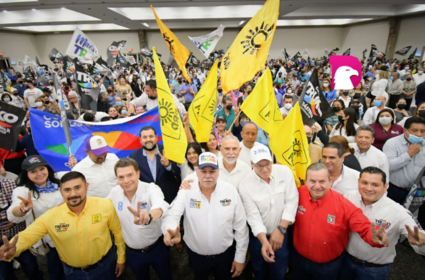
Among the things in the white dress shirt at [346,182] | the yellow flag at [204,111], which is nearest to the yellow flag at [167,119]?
the yellow flag at [204,111]

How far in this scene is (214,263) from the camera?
2551mm

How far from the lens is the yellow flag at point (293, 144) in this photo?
2.92 metres

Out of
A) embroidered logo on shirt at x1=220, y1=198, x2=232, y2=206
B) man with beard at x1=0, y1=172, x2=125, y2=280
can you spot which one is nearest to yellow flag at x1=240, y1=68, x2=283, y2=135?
embroidered logo on shirt at x1=220, y1=198, x2=232, y2=206

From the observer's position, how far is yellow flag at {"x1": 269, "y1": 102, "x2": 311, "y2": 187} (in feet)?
9.58

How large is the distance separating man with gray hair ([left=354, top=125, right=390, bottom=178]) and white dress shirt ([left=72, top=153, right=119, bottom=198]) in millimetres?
3587

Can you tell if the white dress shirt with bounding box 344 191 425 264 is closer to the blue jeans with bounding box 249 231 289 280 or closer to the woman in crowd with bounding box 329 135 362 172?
the blue jeans with bounding box 249 231 289 280

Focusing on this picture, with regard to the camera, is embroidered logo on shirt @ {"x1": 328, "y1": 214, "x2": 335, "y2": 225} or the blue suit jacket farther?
the blue suit jacket

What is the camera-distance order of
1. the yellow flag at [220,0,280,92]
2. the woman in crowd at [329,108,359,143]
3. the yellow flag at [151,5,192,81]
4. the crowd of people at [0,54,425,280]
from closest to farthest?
the crowd of people at [0,54,425,280]
the yellow flag at [220,0,280,92]
the woman in crowd at [329,108,359,143]
the yellow flag at [151,5,192,81]

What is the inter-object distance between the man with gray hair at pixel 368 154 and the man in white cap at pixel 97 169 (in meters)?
3.59

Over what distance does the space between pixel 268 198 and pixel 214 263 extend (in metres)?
0.95

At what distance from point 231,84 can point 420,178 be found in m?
3.13

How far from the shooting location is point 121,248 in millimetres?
2639

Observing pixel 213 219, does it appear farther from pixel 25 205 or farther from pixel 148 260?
pixel 25 205

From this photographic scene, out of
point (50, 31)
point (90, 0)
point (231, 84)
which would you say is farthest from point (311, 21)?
point (50, 31)
